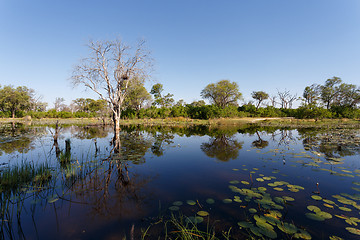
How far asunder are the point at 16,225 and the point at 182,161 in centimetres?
523

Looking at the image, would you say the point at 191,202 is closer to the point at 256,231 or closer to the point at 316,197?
the point at 256,231

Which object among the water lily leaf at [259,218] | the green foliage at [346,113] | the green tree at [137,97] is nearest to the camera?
the water lily leaf at [259,218]

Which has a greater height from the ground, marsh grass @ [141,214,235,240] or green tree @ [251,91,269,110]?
green tree @ [251,91,269,110]

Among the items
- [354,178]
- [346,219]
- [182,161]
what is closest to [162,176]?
[182,161]

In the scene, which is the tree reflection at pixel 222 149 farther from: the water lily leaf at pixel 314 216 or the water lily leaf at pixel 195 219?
the water lily leaf at pixel 195 219

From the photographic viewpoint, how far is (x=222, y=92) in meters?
50.0

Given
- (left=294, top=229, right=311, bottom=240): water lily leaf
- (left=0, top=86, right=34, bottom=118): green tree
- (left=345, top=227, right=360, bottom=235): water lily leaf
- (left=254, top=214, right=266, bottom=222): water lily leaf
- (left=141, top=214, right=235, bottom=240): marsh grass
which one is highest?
(left=0, top=86, right=34, bottom=118): green tree

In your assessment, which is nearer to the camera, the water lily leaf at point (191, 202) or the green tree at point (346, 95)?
the water lily leaf at point (191, 202)

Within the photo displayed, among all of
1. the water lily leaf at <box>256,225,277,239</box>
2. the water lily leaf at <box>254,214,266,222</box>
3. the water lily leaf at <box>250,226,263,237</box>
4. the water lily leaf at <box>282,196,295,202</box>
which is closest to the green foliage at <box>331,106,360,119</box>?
the water lily leaf at <box>282,196,295,202</box>

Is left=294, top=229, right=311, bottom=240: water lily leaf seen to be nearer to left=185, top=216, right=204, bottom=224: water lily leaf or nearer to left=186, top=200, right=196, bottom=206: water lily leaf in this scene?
left=185, top=216, right=204, bottom=224: water lily leaf

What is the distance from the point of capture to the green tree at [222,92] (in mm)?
49188

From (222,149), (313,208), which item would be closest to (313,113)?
(222,149)

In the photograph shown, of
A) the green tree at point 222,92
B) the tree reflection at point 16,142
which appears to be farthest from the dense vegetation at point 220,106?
the tree reflection at point 16,142

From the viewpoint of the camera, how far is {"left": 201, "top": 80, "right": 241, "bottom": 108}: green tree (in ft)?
161
